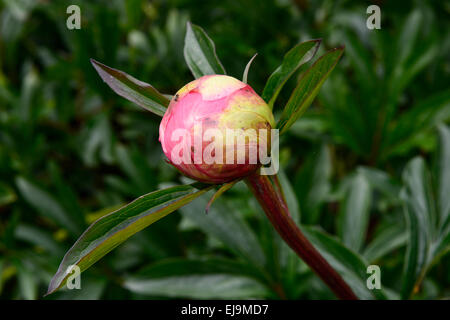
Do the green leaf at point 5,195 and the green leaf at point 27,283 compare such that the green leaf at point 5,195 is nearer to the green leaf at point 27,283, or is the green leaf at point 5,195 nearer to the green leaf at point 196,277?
the green leaf at point 27,283

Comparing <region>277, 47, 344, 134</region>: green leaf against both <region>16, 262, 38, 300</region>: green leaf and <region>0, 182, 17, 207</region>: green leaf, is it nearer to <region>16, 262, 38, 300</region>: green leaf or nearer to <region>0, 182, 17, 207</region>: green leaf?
<region>16, 262, 38, 300</region>: green leaf

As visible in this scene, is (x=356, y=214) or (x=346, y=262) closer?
(x=346, y=262)

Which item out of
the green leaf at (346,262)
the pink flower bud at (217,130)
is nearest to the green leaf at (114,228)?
the pink flower bud at (217,130)

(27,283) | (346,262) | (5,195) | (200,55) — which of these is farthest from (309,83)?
(5,195)

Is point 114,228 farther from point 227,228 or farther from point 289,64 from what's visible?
point 227,228

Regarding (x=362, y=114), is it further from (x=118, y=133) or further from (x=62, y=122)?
(x=62, y=122)

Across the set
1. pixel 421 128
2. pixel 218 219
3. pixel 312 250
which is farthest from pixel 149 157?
pixel 312 250
